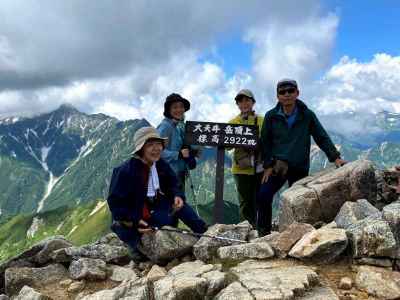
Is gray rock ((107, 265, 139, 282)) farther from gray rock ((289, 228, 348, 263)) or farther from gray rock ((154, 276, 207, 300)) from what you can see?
gray rock ((289, 228, 348, 263))

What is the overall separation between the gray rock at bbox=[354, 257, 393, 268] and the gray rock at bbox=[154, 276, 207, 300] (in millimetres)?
3108

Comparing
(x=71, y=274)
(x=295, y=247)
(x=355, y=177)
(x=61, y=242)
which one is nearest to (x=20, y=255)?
(x=61, y=242)

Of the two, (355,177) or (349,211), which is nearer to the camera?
(349,211)

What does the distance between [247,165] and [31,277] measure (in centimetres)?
752

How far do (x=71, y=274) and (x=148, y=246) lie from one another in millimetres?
2117

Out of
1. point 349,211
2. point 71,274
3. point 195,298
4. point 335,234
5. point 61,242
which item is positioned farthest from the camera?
→ point 61,242

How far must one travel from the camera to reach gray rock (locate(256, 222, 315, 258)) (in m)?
9.16

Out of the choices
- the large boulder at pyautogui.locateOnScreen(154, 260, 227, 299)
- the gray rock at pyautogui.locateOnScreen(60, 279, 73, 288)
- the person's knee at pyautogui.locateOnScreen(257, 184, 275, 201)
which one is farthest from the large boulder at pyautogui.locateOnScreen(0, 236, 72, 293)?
the person's knee at pyautogui.locateOnScreen(257, 184, 275, 201)

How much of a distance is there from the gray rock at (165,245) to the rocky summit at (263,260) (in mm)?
26

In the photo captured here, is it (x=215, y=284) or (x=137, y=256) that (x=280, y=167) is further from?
(x=215, y=284)

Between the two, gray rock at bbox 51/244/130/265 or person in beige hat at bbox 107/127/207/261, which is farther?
gray rock at bbox 51/244/130/265

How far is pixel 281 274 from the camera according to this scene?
26.1 ft

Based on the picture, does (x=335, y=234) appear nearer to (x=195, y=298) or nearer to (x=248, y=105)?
(x=195, y=298)

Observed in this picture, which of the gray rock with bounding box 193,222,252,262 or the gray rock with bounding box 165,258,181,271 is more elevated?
the gray rock with bounding box 193,222,252,262
